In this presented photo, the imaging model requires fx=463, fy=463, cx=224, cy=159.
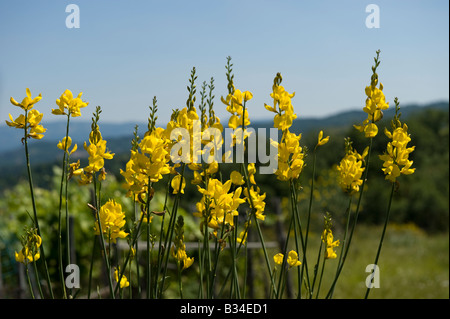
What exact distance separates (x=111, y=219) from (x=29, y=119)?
349mm

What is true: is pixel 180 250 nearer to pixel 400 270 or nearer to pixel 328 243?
pixel 328 243

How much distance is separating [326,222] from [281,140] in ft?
0.96

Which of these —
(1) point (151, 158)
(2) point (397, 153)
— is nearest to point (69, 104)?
(1) point (151, 158)

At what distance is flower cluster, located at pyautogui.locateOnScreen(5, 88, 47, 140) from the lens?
1.21 metres

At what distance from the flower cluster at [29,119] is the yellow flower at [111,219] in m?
0.26

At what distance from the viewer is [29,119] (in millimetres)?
1228

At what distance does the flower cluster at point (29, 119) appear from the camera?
1213mm

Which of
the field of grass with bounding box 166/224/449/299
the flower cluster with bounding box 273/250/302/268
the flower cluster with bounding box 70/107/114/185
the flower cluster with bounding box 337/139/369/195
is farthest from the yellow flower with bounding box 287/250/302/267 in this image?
the field of grass with bounding box 166/224/449/299

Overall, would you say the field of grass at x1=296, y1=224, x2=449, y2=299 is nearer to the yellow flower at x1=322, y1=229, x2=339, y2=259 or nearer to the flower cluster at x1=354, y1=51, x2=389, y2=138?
the yellow flower at x1=322, y1=229, x2=339, y2=259

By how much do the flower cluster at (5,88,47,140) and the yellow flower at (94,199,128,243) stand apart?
0.26 m

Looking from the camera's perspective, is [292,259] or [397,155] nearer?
[397,155]

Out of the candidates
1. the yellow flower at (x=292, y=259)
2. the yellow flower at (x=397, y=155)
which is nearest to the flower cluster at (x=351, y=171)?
the yellow flower at (x=397, y=155)

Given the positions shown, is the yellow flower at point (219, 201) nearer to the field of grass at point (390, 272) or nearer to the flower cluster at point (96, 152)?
the flower cluster at point (96, 152)
